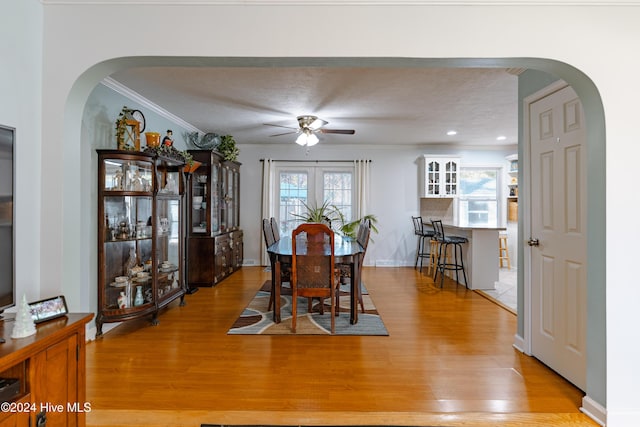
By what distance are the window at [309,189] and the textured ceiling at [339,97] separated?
1307 millimetres

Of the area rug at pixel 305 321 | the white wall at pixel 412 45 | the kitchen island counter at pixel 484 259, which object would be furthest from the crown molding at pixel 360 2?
the kitchen island counter at pixel 484 259

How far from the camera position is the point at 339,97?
12.5 feet

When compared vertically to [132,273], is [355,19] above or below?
above

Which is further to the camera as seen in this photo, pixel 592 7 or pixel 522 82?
pixel 522 82

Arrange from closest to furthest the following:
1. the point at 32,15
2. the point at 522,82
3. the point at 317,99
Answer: the point at 32,15 → the point at 522,82 → the point at 317,99

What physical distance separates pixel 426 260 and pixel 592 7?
5.37m

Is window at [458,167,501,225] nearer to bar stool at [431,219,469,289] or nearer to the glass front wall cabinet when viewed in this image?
bar stool at [431,219,469,289]

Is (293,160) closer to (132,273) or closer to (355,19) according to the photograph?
(132,273)

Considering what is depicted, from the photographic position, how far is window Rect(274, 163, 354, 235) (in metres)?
6.80

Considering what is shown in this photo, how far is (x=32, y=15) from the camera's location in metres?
1.81

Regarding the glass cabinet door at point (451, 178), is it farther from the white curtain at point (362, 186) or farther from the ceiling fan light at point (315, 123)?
the ceiling fan light at point (315, 123)

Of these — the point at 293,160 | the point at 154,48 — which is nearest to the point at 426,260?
the point at 293,160

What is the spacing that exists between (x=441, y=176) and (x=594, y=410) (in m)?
5.12

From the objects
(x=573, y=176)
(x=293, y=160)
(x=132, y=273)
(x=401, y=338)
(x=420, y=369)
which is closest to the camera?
(x=573, y=176)
